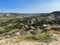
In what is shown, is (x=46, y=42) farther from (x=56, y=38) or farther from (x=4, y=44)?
(x=4, y=44)

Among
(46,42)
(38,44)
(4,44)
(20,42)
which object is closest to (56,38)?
(46,42)

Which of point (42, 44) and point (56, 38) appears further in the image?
point (56, 38)

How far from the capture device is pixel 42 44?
37.0 feet

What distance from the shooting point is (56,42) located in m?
11.9

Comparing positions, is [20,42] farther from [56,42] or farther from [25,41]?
[56,42]

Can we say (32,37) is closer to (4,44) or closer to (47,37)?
(47,37)

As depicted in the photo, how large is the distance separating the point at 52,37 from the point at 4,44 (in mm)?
4205

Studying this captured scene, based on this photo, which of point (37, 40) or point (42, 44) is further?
point (37, 40)

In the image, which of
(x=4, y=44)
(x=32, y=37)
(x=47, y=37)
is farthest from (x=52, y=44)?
(x=4, y=44)

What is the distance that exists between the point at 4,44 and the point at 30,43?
2.04 metres

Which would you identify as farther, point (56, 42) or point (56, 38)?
point (56, 38)

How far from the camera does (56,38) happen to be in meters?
12.7

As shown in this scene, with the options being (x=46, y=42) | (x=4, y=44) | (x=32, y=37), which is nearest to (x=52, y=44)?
(x=46, y=42)

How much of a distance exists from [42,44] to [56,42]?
4.31ft
